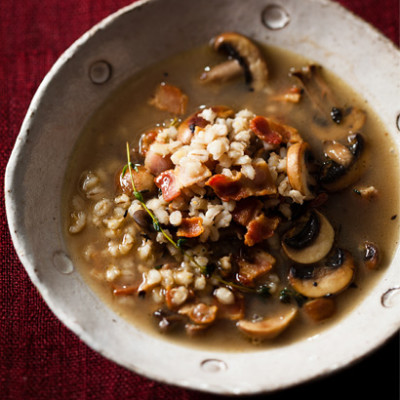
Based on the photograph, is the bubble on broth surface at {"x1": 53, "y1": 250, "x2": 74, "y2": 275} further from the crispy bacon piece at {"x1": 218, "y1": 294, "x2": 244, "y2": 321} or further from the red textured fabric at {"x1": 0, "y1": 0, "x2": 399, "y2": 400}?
the crispy bacon piece at {"x1": 218, "y1": 294, "x2": 244, "y2": 321}

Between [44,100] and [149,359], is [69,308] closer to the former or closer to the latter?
[149,359]

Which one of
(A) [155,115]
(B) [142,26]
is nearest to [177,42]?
(B) [142,26]

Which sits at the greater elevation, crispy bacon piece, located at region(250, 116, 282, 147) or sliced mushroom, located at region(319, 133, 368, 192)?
crispy bacon piece, located at region(250, 116, 282, 147)

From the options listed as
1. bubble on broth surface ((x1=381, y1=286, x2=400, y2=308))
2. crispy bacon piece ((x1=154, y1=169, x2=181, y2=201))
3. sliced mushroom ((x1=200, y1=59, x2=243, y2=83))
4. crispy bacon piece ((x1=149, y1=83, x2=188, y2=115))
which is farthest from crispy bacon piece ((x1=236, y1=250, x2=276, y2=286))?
sliced mushroom ((x1=200, y1=59, x2=243, y2=83))

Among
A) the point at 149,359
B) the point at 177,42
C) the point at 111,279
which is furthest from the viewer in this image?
the point at 177,42

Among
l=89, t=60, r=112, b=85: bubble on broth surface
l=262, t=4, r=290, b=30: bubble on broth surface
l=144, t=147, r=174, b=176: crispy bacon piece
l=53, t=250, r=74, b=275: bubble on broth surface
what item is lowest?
l=53, t=250, r=74, b=275: bubble on broth surface

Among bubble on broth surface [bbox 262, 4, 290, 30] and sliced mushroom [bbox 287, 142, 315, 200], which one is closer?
sliced mushroom [bbox 287, 142, 315, 200]

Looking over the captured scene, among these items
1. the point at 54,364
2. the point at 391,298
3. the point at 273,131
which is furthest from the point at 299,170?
the point at 54,364
